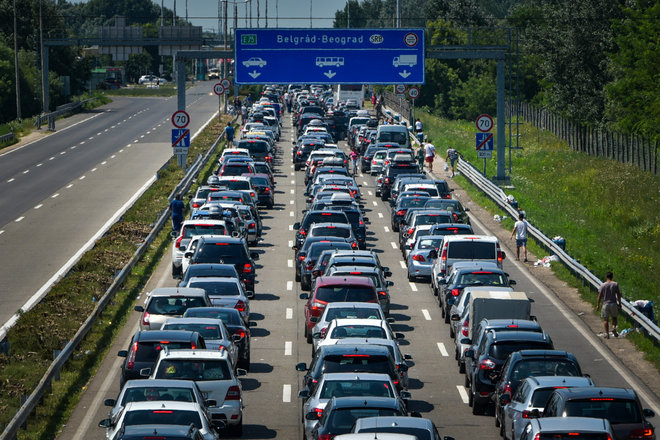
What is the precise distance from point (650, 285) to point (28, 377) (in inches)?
764

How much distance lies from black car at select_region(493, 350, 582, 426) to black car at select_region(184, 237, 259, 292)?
13367 millimetres

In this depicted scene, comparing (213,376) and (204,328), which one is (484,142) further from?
(213,376)

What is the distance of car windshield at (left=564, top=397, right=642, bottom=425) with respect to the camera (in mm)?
16469

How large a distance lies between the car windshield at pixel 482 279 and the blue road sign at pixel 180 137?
2031cm

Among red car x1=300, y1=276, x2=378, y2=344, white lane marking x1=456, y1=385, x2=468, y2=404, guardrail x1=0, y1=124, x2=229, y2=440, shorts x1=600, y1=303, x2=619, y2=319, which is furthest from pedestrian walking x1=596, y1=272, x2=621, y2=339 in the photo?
guardrail x1=0, y1=124, x2=229, y2=440

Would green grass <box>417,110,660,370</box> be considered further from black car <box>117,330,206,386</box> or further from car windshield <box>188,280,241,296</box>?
black car <box>117,330,206,386</box>

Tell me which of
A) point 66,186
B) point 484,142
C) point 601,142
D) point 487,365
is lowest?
point 66,186

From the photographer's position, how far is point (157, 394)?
1747 cm

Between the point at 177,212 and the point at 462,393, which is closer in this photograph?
the point at 462,393

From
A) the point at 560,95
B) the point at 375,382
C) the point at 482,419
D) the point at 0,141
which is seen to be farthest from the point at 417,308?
the point at 560,95

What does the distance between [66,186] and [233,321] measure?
3431 centimetres

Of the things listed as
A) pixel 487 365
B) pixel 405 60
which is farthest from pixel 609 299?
pixel 405 60

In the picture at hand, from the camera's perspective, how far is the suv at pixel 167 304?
81.5 feet

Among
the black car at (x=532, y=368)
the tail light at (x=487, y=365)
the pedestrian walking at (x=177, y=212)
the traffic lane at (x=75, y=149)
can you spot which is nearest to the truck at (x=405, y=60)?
the traffic lane at (x=75, y=149)
